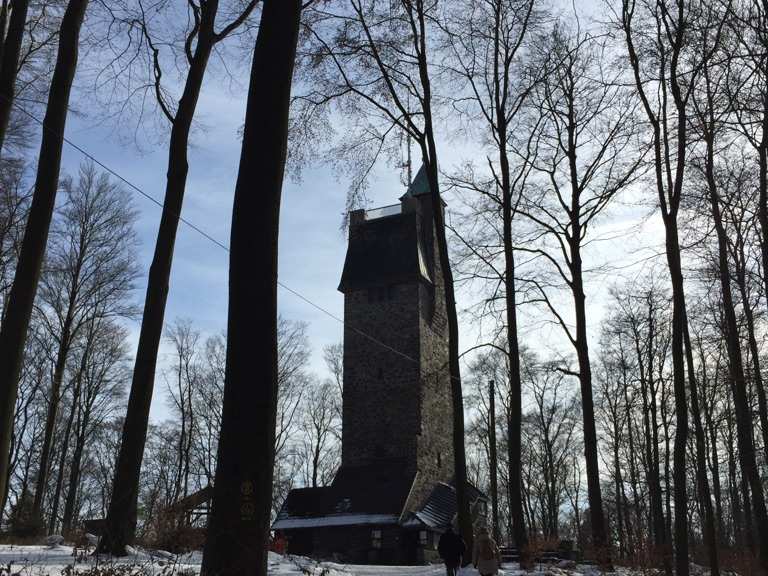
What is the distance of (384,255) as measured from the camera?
30.8 m

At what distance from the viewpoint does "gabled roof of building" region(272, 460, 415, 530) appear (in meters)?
25.8

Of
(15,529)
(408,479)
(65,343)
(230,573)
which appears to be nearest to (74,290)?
(65,343)

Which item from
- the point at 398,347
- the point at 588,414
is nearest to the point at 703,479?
the point at 588,414

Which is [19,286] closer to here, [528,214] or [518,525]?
[518,525]

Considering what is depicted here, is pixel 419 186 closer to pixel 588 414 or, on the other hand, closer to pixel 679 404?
pixel 588 414

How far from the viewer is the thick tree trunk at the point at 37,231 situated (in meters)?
9.59

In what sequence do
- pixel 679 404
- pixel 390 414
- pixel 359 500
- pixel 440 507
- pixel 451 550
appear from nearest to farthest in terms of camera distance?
pixel 679 404, pixel 451 550, pixel 359 500, pixel 440 507, pixel 390 414

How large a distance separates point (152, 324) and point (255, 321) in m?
4.97

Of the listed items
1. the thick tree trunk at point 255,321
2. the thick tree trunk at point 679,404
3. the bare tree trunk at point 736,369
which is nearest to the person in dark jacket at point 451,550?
the thick tree trunk at point 679,404

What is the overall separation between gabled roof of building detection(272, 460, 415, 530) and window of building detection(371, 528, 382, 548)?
51 centimetres

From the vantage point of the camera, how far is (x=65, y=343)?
76.1ft

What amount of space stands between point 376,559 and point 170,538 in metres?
16.2

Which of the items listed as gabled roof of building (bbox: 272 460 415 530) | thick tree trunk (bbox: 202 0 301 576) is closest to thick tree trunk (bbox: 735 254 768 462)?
gabled roof of building (bbox: 272 460 415 530)

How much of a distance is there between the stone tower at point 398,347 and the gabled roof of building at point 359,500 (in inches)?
11.4
